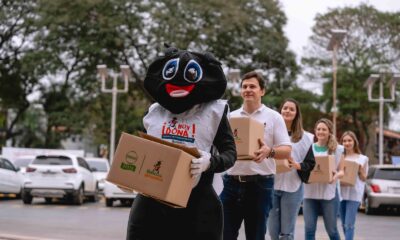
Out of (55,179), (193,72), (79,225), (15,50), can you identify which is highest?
(15,50)

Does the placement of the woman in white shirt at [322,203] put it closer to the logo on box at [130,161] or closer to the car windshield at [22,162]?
the logo on box at [130,161]

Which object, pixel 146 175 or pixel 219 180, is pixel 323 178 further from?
pixel 146 175

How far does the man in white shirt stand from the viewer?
5656mm

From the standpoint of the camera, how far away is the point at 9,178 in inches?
850

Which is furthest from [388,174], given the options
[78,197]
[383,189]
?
[78,197]

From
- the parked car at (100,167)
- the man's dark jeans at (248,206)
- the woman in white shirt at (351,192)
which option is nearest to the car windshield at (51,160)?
the parked car at (100,167)

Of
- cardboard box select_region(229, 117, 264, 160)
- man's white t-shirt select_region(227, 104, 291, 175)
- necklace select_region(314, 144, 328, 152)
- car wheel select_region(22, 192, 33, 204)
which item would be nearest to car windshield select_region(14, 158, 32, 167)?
car wheel select_region(22, 192, 33, 204)

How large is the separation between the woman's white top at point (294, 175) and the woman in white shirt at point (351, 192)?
1.94 meters

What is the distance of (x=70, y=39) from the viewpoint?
117ft

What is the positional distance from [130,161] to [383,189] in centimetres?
1617

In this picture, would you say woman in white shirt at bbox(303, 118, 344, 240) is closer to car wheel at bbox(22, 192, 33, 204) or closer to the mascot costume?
the mascot costume

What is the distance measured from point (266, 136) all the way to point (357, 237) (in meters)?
6.85

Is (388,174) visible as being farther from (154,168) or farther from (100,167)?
(154,168)

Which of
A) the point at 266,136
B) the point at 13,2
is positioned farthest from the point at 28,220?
the point at 13,2
